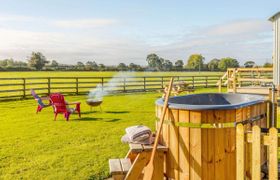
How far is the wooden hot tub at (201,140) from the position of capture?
410cm

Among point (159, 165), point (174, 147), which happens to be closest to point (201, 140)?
point (174, 147)

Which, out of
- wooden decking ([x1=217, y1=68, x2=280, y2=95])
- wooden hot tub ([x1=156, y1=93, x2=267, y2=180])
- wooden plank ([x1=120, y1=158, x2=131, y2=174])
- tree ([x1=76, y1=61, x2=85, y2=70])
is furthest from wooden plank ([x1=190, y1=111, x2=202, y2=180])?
tree ([x1=76, y1=61, x2=85, y2=70])

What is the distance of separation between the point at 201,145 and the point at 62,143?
13.8 feet

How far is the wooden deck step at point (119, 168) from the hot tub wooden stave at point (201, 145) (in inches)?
23.9

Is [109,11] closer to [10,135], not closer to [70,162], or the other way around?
[10,135]

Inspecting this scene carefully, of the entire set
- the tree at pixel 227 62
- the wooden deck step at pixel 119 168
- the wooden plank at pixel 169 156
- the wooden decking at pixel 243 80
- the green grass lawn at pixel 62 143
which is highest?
the tree at pixel 227 62

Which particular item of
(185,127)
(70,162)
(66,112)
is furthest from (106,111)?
(185,127)

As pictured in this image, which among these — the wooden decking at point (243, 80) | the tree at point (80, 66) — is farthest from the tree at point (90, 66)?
the wooden decking at point (243, 80)

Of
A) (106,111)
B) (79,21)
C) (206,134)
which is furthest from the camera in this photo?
(79,21)

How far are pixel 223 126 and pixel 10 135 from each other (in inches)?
246

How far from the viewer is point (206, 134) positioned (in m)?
4.10

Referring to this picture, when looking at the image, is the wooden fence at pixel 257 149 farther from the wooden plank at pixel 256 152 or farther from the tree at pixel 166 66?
the tree at pixel 166 66

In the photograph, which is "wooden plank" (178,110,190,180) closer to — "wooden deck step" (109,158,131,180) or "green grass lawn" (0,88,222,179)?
"wooden deck step" (109,158,131,180)

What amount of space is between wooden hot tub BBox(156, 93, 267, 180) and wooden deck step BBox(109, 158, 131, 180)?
0.56 meters
